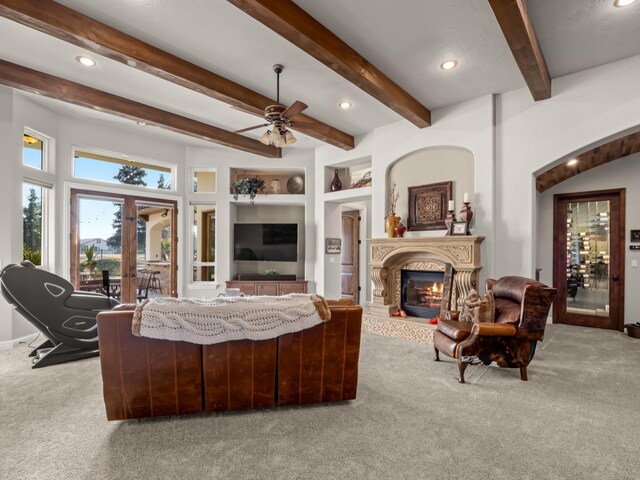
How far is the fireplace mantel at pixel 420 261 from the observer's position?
14.4 feet

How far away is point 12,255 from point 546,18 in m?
6.38

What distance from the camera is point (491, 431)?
2283 mm

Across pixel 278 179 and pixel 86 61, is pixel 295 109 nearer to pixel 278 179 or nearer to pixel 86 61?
pixel 86 61

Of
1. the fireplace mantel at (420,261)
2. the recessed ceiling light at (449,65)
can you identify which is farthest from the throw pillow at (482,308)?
the recessed ceiling light at (449,65)

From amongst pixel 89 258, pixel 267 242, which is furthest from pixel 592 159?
pixel 89 258

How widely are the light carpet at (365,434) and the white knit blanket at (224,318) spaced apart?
633 mm

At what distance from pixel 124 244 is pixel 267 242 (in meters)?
2.54

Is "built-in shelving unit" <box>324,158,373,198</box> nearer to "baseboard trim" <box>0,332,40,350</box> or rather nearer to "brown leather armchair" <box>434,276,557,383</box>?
"brown leather armchair" <box>434,276,557,383</box>

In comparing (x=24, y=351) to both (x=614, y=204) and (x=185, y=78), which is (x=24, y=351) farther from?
(x=614, y=204)

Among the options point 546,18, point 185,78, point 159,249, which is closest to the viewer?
point 546,18

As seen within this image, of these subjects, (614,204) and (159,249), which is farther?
(159,249)

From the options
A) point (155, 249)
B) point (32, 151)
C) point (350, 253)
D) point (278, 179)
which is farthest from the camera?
point (350, 253)

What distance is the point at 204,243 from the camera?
6.92 metres

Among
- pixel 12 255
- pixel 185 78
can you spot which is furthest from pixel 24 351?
pixel 185 78
